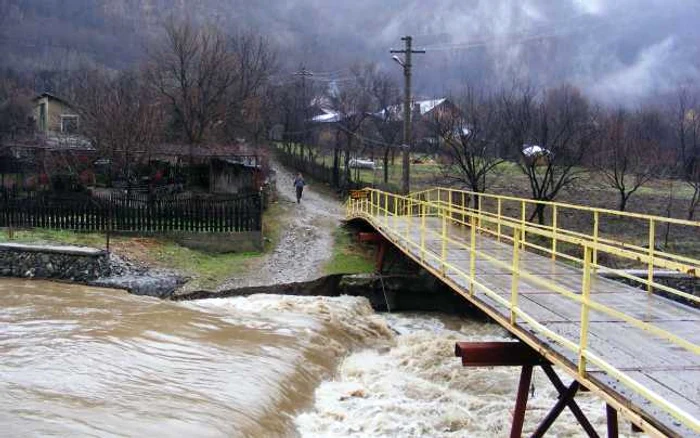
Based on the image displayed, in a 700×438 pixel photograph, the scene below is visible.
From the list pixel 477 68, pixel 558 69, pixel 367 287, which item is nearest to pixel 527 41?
pixel 558 69

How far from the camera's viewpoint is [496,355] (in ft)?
23.7

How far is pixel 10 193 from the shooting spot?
21.7 metres

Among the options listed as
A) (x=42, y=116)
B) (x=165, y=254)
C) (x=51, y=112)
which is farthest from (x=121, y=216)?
(x=42, y=116)

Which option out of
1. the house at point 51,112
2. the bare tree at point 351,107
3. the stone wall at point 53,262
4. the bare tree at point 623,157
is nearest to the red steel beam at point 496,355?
the stone wall at point 53,262

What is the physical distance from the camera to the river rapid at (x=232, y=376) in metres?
7.71

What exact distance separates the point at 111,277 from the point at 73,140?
19.9 meters

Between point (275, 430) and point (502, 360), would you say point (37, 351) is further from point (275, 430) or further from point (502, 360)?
point (502, 360)

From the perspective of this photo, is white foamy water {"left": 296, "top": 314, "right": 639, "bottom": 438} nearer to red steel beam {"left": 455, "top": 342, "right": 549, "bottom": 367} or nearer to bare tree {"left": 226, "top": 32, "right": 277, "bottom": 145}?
red steel beam {"left": 455, "top": 342, "right": 549, "bottom": 367}

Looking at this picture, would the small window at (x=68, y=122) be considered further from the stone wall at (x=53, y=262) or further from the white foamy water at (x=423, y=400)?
the white foamy water at (x=423, y=400)

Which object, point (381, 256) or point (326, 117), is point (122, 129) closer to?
point (381, 256)

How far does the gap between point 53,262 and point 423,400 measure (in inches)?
428

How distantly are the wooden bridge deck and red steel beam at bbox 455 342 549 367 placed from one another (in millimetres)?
321

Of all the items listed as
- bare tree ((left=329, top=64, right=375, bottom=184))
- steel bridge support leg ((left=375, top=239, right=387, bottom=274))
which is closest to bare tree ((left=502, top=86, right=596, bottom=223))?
bare tree ((left=329, top=64, right=375, bottom=184))

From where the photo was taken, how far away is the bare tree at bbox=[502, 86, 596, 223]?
99.7ft
